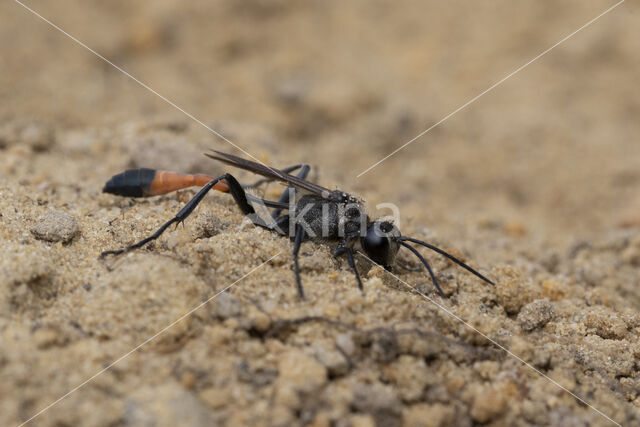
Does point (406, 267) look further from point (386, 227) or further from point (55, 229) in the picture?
point (55, 229)

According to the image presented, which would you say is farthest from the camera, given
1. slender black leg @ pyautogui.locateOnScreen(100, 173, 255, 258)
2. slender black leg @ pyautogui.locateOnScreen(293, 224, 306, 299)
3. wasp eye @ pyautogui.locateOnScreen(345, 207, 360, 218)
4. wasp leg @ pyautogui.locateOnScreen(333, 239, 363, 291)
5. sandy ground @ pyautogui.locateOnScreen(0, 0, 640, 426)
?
wasp eye @ pyautogui.locateOnScreen(345, 207, 360, 218)

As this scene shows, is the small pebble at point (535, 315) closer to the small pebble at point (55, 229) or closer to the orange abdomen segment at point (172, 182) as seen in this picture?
the orange abdomen segment at point (172, 182)

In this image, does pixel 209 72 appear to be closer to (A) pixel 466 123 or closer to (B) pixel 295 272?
(A) pixel 466 123

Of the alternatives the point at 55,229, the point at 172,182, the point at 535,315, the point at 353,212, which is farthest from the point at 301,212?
the point at 535,315

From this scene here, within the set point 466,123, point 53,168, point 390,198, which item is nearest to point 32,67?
point 53,168

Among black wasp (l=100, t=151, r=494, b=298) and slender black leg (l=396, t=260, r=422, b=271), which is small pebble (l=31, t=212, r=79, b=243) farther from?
slender black leg (l=396, t=260, r=422, b=271)

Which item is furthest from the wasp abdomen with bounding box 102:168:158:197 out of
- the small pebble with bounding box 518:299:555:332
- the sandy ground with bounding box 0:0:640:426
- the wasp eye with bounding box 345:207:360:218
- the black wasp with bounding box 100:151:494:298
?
the small pebble with bounding box 518:299:555:332

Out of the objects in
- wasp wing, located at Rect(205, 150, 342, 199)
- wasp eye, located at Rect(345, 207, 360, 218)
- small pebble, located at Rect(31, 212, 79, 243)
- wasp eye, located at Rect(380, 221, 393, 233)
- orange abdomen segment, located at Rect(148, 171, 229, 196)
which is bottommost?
small pebble, located at Rect(31, 212, 79, 243)

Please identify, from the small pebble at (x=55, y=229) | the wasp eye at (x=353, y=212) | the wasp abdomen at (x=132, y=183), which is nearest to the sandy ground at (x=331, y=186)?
the small pebble at (x=55, y=229)
